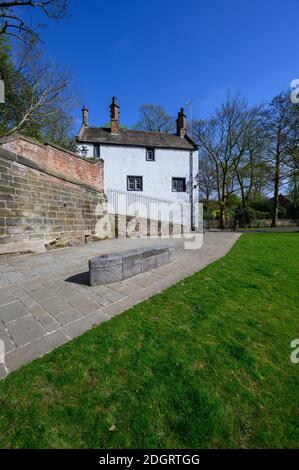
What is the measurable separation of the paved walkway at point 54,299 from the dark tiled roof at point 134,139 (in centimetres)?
1404

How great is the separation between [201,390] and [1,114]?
1641cm

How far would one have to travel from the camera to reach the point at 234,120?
2131cm

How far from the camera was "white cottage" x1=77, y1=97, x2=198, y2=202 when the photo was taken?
16.4 m

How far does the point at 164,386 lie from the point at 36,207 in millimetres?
6725

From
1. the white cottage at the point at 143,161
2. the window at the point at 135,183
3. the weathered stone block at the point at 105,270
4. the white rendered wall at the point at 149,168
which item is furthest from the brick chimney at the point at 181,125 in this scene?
the weathered stone block at the point at 105,270

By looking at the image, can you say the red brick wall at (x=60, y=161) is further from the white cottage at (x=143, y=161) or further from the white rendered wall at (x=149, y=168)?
the white cottage at (x=143, y=161)

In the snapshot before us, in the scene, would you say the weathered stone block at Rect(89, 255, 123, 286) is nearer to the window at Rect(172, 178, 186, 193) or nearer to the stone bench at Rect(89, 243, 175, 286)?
the stone bench at Rect(89, 243, 175, 286)

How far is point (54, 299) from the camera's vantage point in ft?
10.4

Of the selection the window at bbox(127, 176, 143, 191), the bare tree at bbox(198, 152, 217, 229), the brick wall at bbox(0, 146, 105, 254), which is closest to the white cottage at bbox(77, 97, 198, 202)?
the window at bbox(127, 176, 143, 191)

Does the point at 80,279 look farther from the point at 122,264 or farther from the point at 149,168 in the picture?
the point at 149,168

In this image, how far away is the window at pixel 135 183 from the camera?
1673cm

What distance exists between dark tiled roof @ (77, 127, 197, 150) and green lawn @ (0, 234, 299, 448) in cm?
1672
